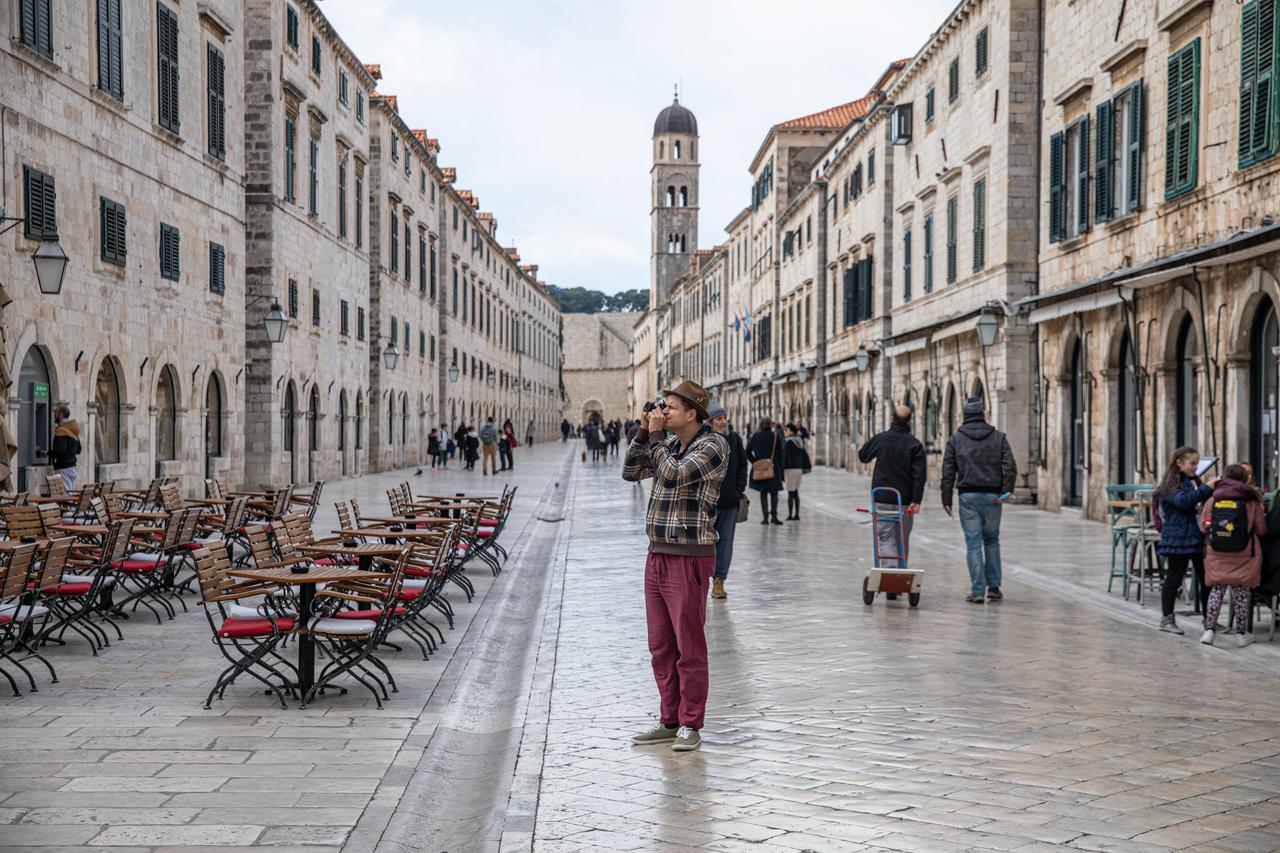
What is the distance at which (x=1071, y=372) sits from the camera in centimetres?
2272

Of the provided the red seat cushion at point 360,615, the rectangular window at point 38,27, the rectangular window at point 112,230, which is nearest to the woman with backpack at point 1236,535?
the red seat cushion at point 360,615

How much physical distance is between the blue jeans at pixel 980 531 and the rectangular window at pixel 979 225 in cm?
1549

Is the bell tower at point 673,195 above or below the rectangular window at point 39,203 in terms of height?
above

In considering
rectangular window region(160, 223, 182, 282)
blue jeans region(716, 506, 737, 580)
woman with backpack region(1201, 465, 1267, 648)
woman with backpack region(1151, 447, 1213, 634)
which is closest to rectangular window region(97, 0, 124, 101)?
rectangular window region(160, 223, 182, 282)

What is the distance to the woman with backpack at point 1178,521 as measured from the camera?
9.83 meters

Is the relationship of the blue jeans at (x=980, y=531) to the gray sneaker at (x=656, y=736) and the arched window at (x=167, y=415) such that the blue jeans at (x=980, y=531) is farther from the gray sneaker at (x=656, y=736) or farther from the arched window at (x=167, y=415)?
the arched window at (x=167, y=415)

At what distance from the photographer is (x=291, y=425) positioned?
2941 cm

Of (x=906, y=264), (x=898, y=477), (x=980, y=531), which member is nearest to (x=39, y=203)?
(x=898, y=477)

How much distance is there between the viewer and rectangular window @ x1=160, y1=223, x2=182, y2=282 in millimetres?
21344

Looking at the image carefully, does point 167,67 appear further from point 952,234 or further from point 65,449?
point 952,234

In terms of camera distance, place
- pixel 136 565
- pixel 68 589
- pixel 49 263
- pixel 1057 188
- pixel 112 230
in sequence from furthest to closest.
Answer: pixel 1057 188 → pixel 112 230 → pixel 49 263 → pixel 136 565 → pixel 68 589

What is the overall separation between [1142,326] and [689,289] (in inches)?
2678

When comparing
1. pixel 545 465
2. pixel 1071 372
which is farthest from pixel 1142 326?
pixel 545 465

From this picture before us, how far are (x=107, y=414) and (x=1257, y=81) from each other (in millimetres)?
16494
